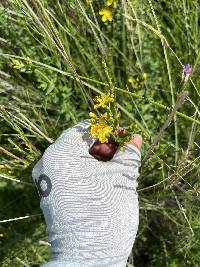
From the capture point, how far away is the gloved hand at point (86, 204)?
947 mm

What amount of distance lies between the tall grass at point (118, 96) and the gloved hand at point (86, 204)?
282 millimetres

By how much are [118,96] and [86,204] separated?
63 cm

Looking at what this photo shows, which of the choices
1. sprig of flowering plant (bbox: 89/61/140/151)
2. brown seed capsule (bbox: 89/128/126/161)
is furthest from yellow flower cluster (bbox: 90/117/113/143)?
brown seed capsule (bbox: 89/128/126/161)

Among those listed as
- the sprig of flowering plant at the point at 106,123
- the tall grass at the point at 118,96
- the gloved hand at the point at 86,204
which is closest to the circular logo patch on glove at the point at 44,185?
the gloved hand at the point at 86,204

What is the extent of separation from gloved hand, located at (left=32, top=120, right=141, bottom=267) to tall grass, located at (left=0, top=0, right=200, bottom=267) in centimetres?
28

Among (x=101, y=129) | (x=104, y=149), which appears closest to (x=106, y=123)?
(x=101, y=129)

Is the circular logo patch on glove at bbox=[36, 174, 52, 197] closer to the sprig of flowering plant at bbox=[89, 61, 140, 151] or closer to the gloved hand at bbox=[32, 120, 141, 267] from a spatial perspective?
the gloved hand at bbox=[32, 120, 141, 267]

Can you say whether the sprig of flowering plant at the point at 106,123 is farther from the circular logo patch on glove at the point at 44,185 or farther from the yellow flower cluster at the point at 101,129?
the circular logo patch on glove at the point at 44,185

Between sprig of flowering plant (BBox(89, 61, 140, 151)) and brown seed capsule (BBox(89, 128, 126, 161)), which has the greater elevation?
sprig of flowering plant (BBox(89, 61, 140, 151))

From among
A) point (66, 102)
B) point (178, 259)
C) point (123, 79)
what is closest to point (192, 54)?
point (123, 79)

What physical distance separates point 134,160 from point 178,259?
627 mm

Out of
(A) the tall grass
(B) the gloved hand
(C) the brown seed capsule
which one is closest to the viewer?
(B) the gloved hand

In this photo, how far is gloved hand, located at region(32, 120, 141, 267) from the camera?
95 centimetres

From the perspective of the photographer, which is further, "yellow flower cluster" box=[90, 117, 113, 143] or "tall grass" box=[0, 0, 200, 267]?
"tall grass" box=[0, 0, 200, 267]
